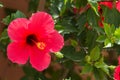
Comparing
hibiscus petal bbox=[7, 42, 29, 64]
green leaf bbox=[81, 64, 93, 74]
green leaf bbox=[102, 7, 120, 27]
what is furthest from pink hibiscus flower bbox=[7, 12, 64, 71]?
green leaf bbox=[102, 7, 120, 27]

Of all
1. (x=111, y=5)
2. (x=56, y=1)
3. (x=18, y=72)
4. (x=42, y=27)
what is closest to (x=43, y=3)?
(x=56, y=1)

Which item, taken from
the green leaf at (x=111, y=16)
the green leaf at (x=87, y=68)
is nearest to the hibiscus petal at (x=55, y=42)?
the green leaf at (x=87, y=68)

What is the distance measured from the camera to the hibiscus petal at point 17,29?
950mm

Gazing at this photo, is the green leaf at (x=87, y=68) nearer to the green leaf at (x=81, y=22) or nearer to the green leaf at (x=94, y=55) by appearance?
the green leaf at (x=94, y=55)

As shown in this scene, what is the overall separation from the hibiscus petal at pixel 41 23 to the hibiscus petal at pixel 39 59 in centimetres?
6

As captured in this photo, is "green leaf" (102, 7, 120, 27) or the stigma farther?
"green leaf" (102, 7, 120, 27)

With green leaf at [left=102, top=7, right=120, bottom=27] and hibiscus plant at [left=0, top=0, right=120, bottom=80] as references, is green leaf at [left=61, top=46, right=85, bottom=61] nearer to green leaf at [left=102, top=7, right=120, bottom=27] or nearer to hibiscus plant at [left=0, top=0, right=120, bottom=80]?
hibiscus plant at [left=0, top=0, right=120, bottom=80]

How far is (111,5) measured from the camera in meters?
1.22

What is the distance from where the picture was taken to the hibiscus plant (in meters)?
0.98

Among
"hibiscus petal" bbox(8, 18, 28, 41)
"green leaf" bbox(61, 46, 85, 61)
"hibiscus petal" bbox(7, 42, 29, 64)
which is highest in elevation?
"hibiscus petal" bbox(8, 18, 28, 41)

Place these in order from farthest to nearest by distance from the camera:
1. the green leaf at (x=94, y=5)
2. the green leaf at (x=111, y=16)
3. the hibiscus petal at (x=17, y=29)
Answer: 1. the green leaf at (x=111, y=16)
2. the green leaf at (x=94, y=5)
3. the hibiscus petal at (x=17, y=29)

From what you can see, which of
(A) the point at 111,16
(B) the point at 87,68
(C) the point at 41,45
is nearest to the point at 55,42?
(C) the point at 41,45

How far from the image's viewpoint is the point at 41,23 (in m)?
0.99

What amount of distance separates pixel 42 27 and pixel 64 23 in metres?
0.20
